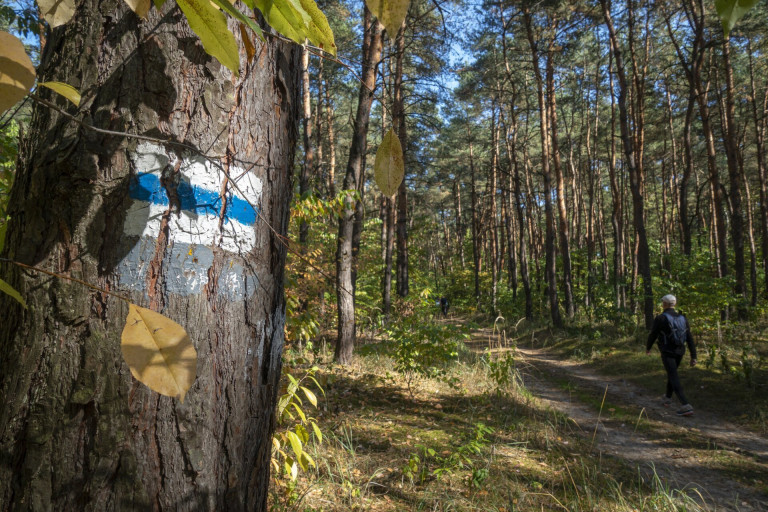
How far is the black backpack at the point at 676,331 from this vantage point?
573cm

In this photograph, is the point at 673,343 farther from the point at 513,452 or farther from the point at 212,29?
the point at 212,29

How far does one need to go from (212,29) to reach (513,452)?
166 inches

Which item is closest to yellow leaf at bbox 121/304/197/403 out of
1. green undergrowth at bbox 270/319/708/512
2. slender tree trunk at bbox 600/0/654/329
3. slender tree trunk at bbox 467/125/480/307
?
green undergrowth at bbox 270/319/708/512

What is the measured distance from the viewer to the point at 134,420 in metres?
0.66

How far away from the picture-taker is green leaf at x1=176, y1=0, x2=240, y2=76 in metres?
0.44

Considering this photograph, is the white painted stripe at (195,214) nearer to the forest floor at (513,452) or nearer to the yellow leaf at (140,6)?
the yellow leaf at (140,6)

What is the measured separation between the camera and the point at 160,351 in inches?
16.2

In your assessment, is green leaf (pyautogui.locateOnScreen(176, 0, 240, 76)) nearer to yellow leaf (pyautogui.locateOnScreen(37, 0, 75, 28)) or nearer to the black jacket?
yellow leaf (pyautogui.locateOnScreen(37, 0, 75, 28))

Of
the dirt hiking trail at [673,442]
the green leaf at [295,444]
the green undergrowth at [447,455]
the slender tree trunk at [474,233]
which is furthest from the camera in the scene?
the slender tree trunk at [474,233]

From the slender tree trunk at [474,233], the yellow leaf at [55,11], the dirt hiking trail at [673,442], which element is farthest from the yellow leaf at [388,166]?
the slender tree trunk at [474,233]

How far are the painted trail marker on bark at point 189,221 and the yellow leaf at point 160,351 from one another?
0.31m

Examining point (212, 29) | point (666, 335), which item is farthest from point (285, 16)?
point (666, 335)

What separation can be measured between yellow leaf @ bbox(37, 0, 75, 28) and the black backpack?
6.82 m

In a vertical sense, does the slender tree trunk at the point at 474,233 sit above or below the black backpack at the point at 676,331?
above
